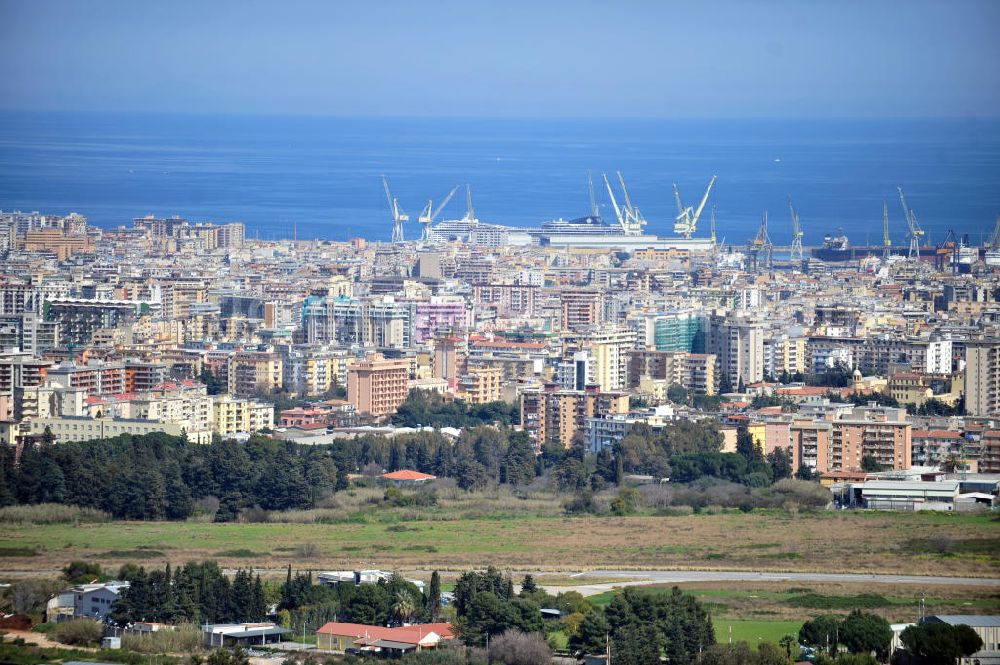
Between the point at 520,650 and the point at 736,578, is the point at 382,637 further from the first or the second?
the point at 736,578

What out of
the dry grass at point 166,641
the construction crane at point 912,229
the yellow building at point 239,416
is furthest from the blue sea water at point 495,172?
the dry grass at point 166,641

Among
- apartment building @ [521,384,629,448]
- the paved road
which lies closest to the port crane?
apartment building @ [521,384,629,448]

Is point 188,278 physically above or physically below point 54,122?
below

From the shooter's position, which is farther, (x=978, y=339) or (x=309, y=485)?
(x=978, y=339)

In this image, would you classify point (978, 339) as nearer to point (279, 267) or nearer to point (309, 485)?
point (309, 485)

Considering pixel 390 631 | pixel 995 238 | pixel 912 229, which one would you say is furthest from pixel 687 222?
pixel 390 631

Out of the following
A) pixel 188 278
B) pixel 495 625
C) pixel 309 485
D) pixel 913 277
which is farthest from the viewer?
pixel 913 277

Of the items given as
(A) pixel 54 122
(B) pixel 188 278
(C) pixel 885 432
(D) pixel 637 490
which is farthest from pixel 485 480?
(A) pixel 54 122
